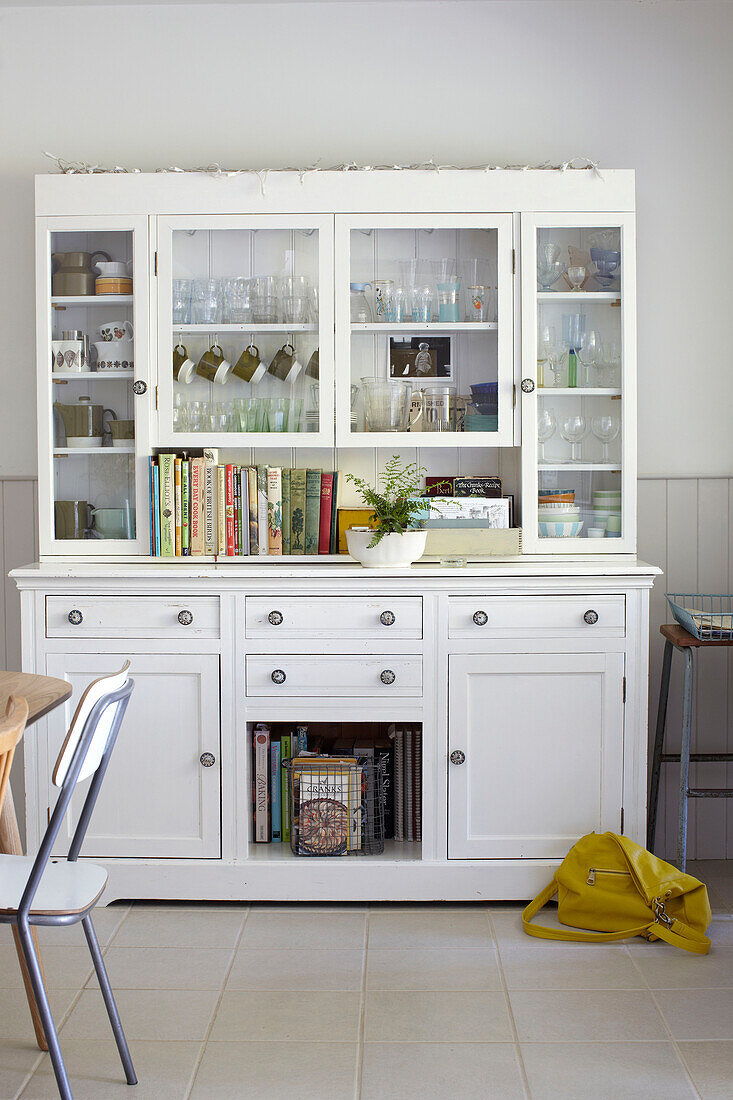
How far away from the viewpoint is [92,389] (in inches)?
118

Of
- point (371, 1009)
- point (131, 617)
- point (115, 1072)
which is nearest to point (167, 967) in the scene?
point (115, 1072)

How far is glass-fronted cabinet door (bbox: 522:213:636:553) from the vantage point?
9.61 ft

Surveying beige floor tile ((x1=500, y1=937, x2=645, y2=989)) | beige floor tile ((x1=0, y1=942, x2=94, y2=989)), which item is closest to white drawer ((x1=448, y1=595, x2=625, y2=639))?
beige floor tile ((x1=500, y1=937, x2=645, y2=989))

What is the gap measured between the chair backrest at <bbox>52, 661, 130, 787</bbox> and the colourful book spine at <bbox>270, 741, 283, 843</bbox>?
112 centimetres

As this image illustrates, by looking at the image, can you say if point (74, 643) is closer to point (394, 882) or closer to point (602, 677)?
point (394, 882)

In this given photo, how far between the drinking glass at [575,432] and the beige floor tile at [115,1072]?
1.89m

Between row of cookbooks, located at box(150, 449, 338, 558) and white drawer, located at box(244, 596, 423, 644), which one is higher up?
row of cookbooks, located at box(150, 449, 338, 558)

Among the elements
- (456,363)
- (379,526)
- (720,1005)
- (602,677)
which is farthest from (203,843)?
(456,363)

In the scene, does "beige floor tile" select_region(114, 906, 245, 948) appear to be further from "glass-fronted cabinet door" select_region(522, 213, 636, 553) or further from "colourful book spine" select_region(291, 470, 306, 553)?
"glass-fronted cabinet door" select_region(522, 213, 636, 553)

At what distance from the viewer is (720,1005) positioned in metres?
2.27

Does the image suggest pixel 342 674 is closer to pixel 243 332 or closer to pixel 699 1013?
pixel 243 332

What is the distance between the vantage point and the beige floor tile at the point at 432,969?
7.75 feet

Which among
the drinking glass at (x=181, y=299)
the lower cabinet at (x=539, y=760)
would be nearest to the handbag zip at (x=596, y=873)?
the lower cabinet at (x=539, y=760)

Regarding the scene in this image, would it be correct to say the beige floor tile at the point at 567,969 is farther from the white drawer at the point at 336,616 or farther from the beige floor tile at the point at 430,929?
the white drawer at the point at 336,616
